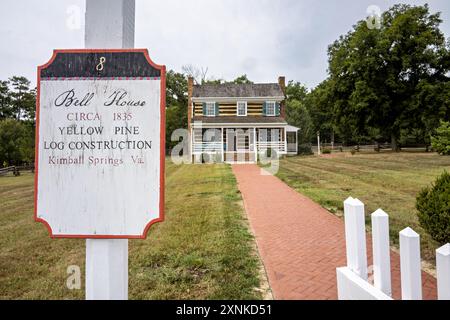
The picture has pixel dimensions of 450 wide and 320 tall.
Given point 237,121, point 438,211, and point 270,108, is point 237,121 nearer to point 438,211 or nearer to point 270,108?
point 270,108

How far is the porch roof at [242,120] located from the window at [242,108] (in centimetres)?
69

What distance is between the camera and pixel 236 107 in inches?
1137

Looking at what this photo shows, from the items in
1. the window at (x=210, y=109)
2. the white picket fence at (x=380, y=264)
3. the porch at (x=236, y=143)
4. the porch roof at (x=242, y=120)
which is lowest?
the white picket fence at (x=380, y=264)

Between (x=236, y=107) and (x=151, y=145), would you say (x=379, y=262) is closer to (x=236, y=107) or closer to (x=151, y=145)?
(x=151, y=145)

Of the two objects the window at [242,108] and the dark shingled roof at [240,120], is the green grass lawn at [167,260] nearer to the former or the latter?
the dark shingled roof at [240,120]

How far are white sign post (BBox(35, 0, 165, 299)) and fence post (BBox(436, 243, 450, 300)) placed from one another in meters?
1.59

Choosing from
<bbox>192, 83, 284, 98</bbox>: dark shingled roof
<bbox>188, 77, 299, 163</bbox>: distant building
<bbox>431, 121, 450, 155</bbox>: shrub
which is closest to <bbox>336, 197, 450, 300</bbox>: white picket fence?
<bbox>431, 121, 450, 155</bbox>: shrub

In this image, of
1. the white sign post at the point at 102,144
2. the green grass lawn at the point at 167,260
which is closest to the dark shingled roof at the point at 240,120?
the green grass lawn at the point at 167,260

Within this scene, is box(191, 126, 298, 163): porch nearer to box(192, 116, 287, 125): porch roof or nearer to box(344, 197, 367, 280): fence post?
box(192, 116, 287, 125): porch roof

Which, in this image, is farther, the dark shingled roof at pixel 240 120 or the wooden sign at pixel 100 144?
the dark shingled roof at pixel 240 120

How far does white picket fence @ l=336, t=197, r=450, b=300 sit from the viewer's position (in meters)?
1.53

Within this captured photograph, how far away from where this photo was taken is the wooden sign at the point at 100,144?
5.91 feet

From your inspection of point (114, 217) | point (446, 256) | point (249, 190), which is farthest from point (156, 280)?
point (249, 190)
